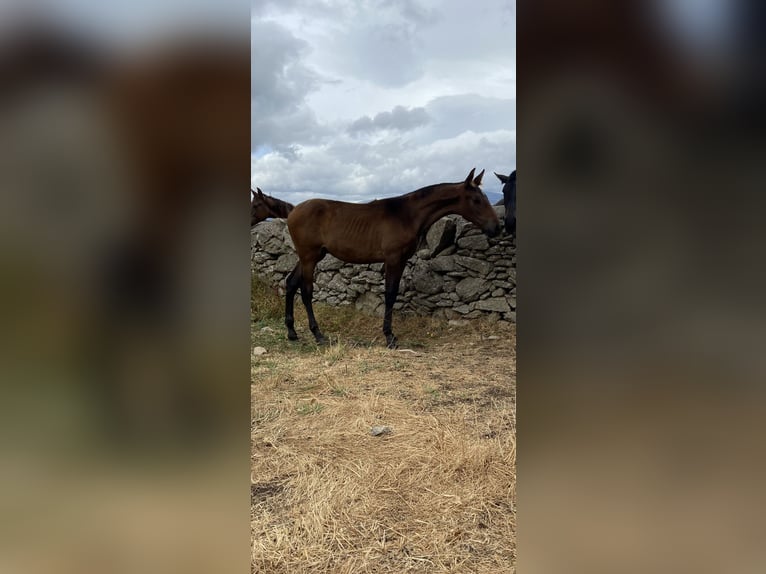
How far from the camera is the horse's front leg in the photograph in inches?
204

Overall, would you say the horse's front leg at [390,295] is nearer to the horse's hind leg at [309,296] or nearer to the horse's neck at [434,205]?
the horse's neck at [434,205]

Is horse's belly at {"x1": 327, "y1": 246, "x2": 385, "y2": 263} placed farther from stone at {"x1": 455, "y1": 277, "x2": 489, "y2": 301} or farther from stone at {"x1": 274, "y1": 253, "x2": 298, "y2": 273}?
stone at {"x1": 274, "y1": 253, "x2": 298, "y2": 273}

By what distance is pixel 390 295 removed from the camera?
524cm

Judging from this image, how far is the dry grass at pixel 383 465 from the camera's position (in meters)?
1.58

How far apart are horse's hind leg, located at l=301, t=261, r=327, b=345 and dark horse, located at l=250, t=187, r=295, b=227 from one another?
228 cm

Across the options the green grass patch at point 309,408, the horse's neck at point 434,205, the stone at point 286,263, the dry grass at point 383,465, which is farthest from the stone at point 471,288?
the green grass patch at point 309,408

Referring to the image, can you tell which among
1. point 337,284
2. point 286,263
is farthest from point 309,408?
point 286,263

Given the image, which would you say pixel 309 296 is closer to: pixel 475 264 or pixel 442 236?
pixel 442 236

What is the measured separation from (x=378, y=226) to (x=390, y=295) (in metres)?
0.82
